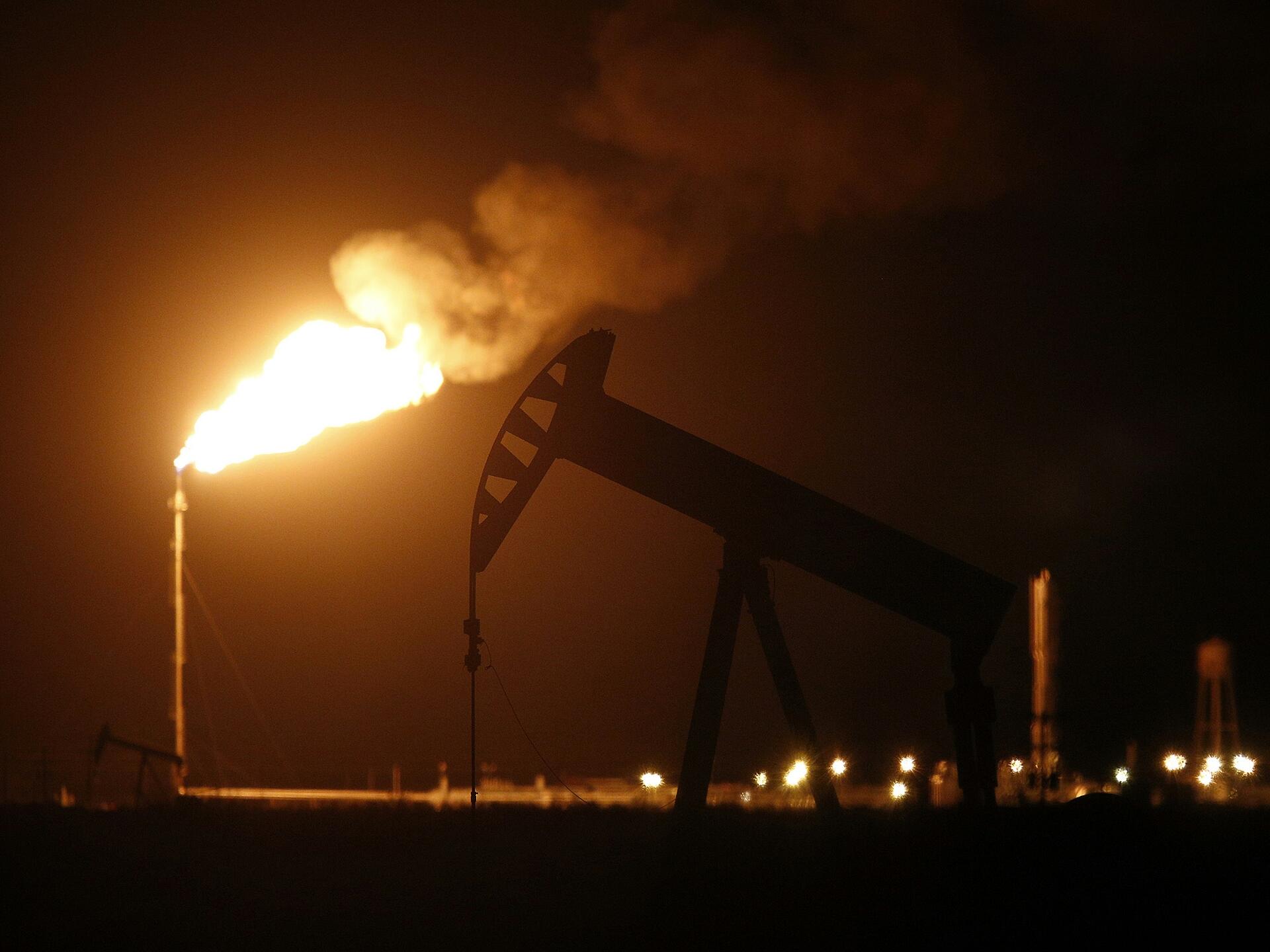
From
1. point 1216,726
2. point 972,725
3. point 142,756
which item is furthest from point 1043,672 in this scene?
point 142,756

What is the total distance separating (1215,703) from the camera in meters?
33.8

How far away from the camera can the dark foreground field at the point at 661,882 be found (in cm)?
1101

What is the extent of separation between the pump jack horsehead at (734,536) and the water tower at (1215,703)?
17.5 meters

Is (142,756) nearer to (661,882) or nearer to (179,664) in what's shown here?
(179,664)

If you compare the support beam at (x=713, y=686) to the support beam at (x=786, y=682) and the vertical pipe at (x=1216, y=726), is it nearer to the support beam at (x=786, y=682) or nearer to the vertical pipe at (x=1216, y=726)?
the support beam at (x=786, y=682)

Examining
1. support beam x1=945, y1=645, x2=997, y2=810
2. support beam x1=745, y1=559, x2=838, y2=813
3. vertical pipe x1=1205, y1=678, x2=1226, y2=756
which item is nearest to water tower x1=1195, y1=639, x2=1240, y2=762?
vertical pipe x1=1205, y1=678, x2=1226, y2=756

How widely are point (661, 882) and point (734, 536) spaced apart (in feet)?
12.6

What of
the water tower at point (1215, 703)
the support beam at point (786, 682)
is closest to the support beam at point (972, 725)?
the support beam at point (786, 682)

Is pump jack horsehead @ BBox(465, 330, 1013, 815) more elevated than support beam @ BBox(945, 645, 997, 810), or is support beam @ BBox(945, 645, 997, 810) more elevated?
pump jack horsehead @ BBox(465, 330, 1013, 815)

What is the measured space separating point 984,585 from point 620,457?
14.4ft

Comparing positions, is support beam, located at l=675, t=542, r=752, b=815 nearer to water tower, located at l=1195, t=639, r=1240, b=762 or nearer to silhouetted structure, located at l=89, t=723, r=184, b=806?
silhouetted structure, located at l=89, t=723, r=184, b=806

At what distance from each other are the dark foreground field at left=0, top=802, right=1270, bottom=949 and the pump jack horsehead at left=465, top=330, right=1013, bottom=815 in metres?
1.15

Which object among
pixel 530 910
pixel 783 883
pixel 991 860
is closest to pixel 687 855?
pixel 783 883

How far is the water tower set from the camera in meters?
33.1
